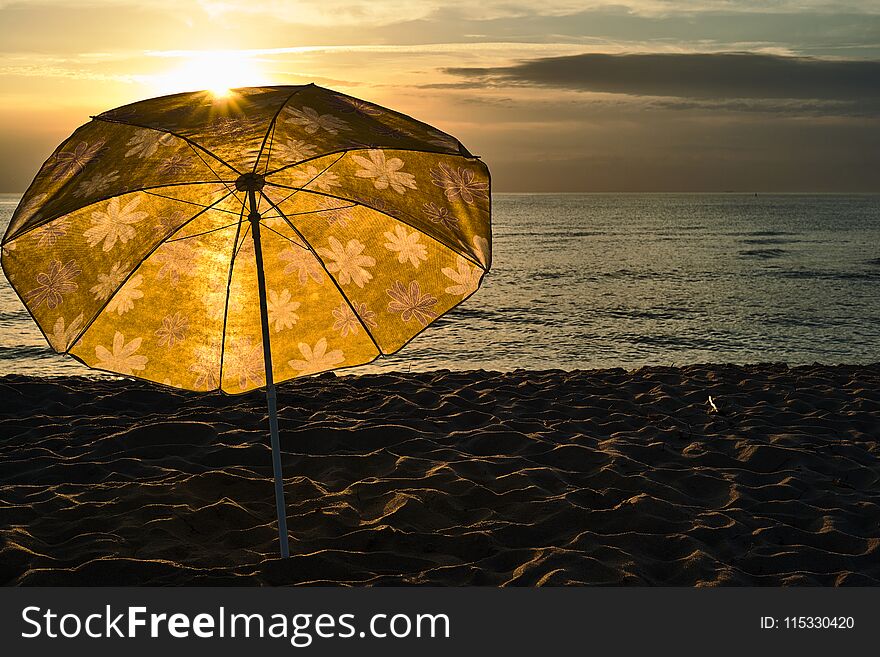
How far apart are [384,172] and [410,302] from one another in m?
0.64

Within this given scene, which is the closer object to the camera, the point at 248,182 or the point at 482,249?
the point at 248,182

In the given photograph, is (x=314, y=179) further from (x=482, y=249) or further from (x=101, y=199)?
(x=101, y=199)

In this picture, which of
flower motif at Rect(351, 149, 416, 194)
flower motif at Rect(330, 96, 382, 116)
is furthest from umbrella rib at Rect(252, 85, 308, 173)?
flower motif at Rect(351, 149, 416, 194)

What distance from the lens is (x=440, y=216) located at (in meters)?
3.57

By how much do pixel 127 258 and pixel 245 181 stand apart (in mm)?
743

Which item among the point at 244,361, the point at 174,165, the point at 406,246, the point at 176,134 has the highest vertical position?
the point at 176,134

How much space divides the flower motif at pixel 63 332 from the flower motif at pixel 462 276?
1687 millimetres

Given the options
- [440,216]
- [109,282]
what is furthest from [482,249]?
[109,282]

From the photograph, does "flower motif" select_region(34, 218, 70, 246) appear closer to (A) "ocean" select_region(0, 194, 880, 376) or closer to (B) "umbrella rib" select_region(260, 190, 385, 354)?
(B) "umbrella rib" select_region(260, 190, 385, 354)

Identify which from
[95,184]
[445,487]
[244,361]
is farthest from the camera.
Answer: [445,487]

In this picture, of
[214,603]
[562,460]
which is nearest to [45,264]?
[214,603]

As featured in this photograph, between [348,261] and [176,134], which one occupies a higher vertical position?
[176,134]

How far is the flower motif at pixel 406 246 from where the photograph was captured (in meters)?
3.91

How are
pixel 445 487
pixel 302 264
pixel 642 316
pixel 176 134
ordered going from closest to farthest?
pixel 176 134, pixel 302 264, pixel 445 487, pixel 642 316
